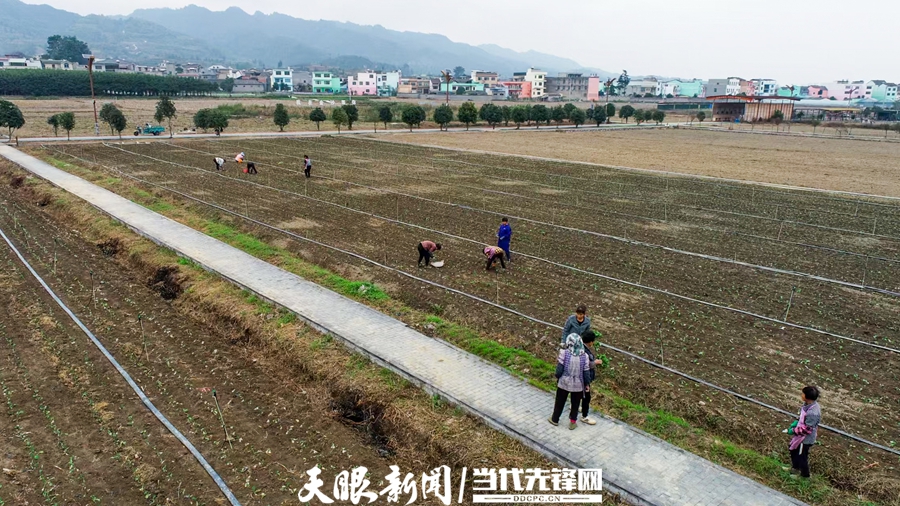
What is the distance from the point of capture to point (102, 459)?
294 inches

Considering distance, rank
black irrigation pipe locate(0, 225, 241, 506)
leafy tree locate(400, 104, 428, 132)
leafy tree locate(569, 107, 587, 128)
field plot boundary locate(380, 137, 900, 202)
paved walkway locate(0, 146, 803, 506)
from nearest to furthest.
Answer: paved walkway locate(0, 146, 803, 506) < black irrigation pipe locate(0, 225, 241, 506) < field plot boundary locate(380, 137, 900, 202) < leafy tree locate(400, 104, 428, 132) < leafy tree locate(569, 107, 587, 128)

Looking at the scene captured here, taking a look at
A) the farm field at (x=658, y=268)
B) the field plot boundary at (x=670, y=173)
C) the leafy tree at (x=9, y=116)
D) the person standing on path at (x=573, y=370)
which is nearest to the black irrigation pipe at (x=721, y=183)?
the field plot boundary at (x=670, y=173)

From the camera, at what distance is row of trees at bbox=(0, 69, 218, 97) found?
303ft

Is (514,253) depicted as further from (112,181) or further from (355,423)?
(112,181)

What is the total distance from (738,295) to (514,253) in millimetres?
5656

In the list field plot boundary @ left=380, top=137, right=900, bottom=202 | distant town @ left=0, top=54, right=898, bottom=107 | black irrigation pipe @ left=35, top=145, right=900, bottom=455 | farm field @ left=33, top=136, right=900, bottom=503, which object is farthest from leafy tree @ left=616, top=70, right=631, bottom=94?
black irrigation pipe @ left=35, top=145, right=900, bottom=455

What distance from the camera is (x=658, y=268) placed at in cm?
1508

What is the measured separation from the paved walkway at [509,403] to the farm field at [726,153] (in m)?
27.8

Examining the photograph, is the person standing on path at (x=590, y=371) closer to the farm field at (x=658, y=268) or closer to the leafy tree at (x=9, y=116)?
the farm field at (x=658, y=268)

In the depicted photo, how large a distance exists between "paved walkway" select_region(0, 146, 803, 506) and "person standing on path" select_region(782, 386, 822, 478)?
2.05 ft

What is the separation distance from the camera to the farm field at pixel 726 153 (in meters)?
33.8

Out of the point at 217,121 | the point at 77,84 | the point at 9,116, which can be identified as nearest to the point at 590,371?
the point at 217,121

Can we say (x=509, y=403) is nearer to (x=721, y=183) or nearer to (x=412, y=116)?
(x=721, y=183)

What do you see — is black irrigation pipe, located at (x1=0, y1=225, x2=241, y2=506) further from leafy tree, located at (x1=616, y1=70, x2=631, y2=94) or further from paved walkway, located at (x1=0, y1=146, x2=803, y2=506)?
leafy tree, located at (x1=616, y1=70, x2=631, y2=94)
